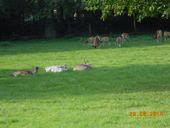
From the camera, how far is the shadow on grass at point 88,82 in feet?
54.3

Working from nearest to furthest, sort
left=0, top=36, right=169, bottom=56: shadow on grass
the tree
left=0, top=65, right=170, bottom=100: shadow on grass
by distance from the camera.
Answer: the tree < left=0, top=65, right=170, bottom=100: shadow on grass < left=0, top=36, right=169, bottom=56: shadow on grass

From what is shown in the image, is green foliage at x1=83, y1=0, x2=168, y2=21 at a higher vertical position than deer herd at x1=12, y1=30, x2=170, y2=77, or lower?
higher

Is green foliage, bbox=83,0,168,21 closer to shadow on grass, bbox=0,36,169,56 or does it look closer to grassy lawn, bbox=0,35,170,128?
grassy lawn, bbox=0,35,170,128

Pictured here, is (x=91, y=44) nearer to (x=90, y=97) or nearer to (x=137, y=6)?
(x=137, y=6)

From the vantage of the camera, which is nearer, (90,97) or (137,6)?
(90,97)

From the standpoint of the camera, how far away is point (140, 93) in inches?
619

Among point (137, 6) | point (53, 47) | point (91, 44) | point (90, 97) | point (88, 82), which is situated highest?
point (137, 6)

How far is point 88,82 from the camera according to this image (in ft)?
62.8

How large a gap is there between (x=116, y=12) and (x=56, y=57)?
51.7 ft

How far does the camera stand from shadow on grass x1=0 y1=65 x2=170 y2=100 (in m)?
16.5

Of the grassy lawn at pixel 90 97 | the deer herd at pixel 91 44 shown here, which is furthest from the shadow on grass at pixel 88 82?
the deer herd at pixel 91 44
